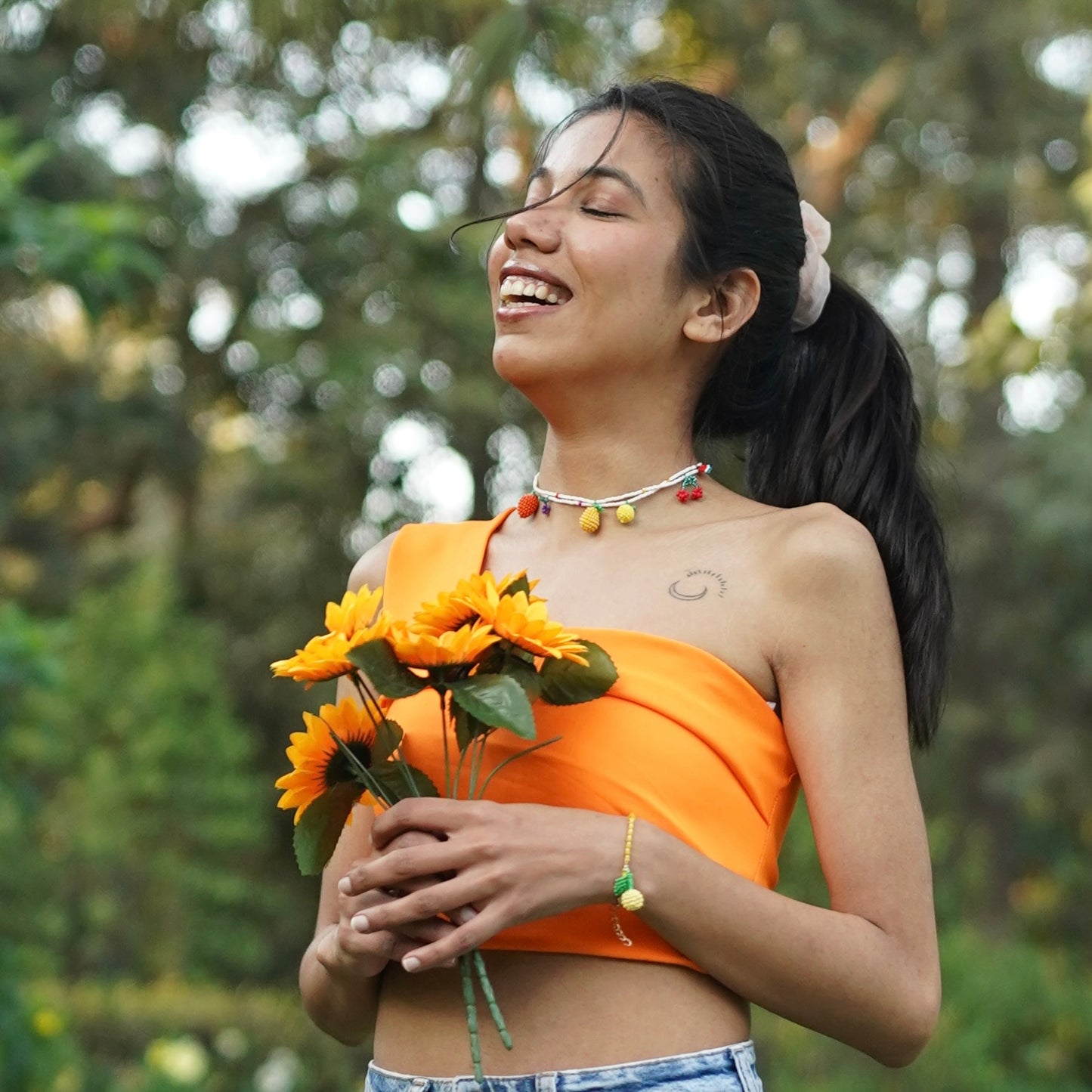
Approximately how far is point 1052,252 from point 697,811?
14.5 m

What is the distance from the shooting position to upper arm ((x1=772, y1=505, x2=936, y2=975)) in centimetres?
203

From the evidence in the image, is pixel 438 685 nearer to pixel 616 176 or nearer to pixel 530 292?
pixel 530 292

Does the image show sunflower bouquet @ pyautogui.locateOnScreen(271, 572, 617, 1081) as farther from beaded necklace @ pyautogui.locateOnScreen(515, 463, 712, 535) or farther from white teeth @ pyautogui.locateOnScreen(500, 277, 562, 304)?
white teeth @ pyautogui.locateOnScreen(500, 277, 562, 304)

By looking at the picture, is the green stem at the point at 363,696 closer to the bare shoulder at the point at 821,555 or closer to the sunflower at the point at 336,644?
the sunflower at the point at 336,644

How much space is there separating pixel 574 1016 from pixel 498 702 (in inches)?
15.7

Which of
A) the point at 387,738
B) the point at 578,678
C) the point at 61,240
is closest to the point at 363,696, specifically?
the point at 387,738

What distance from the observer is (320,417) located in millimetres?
11070

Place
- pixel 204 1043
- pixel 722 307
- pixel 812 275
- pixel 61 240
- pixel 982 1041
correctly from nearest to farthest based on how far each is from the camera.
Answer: pixel 722 307
pixel 812 275
pixel 61 240
pixel 204 1043
pixel 982 1041

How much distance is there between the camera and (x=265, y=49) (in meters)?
10.2

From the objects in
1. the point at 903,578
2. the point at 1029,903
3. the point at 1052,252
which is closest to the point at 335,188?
the point at 1052,252

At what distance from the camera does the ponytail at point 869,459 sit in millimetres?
2273

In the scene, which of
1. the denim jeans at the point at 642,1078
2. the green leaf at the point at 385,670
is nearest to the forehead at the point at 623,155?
the green leaf at the point at 385,670

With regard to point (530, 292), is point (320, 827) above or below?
below

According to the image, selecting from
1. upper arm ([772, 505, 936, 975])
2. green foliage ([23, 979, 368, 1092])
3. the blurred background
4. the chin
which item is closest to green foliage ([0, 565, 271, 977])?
the blurred background
